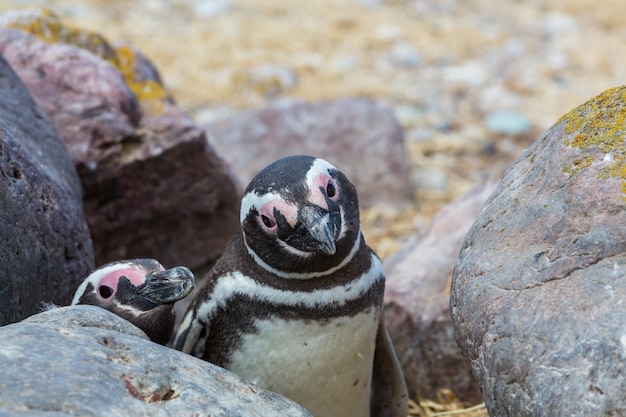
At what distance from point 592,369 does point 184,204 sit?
2.84m

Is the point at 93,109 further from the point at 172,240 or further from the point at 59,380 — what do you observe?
the point at 59,380

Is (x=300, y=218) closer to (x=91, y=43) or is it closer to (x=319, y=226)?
(x=319, y=226)

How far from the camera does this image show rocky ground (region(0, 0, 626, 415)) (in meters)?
7.78

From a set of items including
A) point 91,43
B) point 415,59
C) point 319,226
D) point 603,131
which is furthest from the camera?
point 415,59

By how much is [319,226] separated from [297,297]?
387 mm

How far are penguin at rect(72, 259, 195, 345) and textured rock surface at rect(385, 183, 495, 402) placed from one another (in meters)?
1.28

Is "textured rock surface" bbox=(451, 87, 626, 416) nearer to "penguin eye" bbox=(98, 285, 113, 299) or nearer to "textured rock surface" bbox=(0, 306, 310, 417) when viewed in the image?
"textured rock surface" bbox=(0, 306, 310, 417)

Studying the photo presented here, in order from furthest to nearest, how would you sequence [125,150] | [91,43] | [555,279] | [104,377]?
1. [91,43]
2. [125,150]
3. [555,279]
4. [104,377]

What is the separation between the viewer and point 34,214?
10.2 feet

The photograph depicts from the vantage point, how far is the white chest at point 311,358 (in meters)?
3.15

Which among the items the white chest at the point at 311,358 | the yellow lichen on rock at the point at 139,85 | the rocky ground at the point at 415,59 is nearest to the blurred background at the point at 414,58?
the rocky ground at the point at 415,59

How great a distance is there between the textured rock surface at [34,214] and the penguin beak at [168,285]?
39cm

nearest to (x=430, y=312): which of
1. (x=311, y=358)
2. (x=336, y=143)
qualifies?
(x=311, y=358)

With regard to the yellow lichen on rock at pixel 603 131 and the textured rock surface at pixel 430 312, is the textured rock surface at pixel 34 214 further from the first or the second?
the yellow lichen on rock at pixel 603 131
